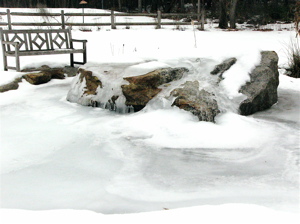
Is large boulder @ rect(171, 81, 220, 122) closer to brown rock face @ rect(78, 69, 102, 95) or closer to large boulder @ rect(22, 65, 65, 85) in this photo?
brown rock face @ rect(78, 69, 102, 95)

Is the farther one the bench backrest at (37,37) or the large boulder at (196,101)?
the bench backrest at (37,37)

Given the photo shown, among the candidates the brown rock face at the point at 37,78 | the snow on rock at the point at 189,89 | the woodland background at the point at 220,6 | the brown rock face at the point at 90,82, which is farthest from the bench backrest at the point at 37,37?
the woodland background at the point at 220,6

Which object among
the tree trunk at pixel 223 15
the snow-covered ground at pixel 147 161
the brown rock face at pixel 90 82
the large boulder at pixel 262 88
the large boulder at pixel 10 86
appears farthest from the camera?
the tree trunk at pixel 223 15

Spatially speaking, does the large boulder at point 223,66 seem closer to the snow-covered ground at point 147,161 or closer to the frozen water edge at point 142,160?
the snow-covered ground at point 147,161

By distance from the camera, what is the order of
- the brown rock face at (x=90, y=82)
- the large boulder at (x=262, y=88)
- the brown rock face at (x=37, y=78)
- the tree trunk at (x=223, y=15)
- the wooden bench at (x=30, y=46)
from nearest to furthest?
the large boulder at (x=262, y=88)
the brown rock face at (x=90, y=82)
the brown rock face at (x=37, y=78)
the wooden bench at (x=30, y=46)
the tree trunk at (x=223, y=15)

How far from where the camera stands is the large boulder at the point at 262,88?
4879 mm

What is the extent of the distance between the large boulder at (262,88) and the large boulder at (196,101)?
49 cm

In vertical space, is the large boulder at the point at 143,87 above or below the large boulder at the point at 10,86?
above

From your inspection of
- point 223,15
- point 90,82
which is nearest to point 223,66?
point 90,82

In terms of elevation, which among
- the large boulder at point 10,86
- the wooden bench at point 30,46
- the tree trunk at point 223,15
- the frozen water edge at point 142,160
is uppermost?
the tree trunk at point 223,15

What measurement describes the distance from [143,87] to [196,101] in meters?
0.84

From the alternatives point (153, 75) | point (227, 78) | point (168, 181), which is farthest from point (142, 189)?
point (227, 78)

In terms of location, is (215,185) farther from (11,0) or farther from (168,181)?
(11,0)

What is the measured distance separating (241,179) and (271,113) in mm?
2334
